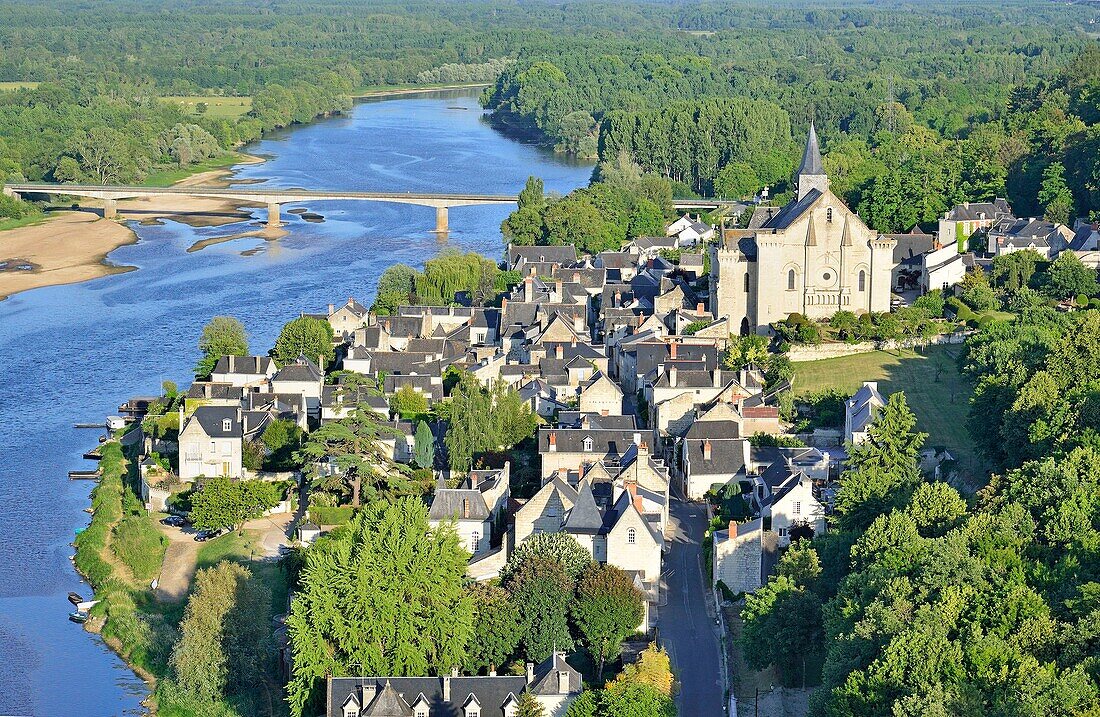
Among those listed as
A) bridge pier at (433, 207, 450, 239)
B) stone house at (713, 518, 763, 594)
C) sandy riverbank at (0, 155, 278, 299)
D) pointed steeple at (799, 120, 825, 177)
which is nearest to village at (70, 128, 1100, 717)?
stone house at (713, 518, 763, 594)

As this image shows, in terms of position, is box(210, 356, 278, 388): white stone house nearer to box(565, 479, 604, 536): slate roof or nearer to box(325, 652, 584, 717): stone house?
box(565, 479, 604, 536): slate roof

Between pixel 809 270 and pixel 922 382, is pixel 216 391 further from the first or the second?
pixel 922 382

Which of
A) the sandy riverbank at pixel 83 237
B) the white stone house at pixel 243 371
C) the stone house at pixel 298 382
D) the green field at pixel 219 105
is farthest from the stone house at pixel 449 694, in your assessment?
the green field at pixel 219 105

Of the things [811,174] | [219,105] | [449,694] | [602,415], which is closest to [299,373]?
[602,415]

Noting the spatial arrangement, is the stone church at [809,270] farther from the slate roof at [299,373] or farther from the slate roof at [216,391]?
the slate roof at [216,391]

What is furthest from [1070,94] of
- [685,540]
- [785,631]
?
[785,631]
